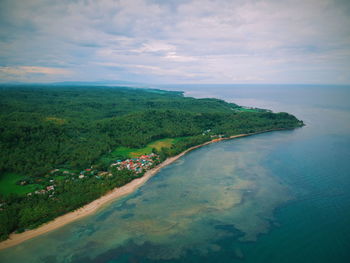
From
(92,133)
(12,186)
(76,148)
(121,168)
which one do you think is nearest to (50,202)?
(12,186)

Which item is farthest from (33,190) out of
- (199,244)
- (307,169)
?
(307,169)

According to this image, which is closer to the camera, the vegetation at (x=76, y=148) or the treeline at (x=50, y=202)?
the treeline at (x=50, y=202)

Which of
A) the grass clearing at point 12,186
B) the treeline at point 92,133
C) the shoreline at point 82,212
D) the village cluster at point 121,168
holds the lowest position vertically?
the shoreline at point 82,212

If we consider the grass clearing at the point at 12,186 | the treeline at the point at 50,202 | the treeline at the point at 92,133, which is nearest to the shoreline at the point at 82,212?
the treeline at the point at 50,202

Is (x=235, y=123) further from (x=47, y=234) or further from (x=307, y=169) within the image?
(x=47, y=234)

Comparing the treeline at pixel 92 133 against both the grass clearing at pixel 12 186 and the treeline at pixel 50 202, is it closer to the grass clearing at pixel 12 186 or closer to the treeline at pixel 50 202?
the grass clearing at pixel 12 186

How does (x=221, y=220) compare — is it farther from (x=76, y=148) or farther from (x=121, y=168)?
(x=76, y=148)
